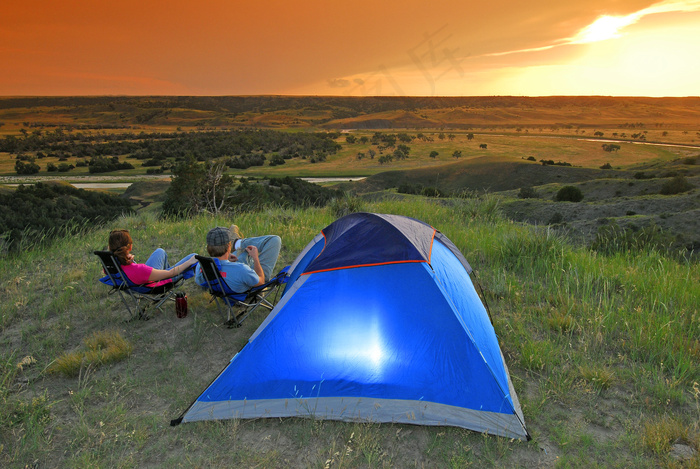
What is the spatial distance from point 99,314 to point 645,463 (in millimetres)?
6644

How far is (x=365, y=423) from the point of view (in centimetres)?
361

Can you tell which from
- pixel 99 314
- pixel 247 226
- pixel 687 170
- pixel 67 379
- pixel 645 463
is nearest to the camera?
pixel 645 463

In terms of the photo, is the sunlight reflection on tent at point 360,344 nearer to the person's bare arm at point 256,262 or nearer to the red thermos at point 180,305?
the person's bare arm at point 256,262

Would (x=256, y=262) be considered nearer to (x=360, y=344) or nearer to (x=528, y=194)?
(x=360, y=344)

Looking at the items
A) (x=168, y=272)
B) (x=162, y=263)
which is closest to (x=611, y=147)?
(x=162, y=263)

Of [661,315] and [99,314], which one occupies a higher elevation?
[661,315]

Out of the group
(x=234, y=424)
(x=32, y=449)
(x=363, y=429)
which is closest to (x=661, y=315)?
(x=363, y=429)

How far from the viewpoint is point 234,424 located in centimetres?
352

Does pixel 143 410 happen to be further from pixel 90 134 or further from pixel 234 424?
pixel 90 134

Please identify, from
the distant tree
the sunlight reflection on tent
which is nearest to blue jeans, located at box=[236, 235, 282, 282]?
the sunlight reflection on tent

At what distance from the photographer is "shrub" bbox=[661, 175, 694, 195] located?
2588cm

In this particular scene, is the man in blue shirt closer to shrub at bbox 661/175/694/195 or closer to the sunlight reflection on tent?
the sunlight reflection on tent

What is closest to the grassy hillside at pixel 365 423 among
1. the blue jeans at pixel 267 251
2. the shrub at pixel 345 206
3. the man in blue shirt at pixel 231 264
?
the man in blue shirt at pixel 231 264

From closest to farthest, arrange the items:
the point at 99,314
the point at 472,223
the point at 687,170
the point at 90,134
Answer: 1. the point at 99,314
2. the point at 472,223
3. the point at 687,170
4. the point at 90,134
